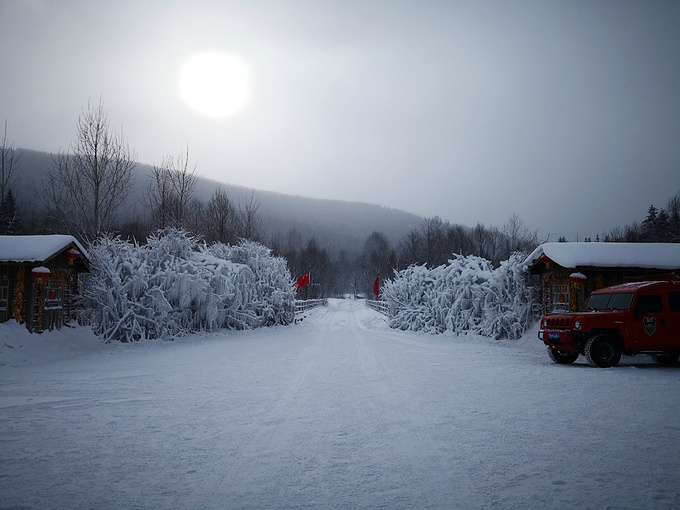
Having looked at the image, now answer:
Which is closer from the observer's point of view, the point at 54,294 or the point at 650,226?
the point at 54,294

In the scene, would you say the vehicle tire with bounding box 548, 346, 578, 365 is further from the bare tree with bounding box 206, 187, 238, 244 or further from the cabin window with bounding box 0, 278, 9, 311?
the bare tree with bounding box 206, 187, 238, 244

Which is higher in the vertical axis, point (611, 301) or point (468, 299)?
point (611, 301)

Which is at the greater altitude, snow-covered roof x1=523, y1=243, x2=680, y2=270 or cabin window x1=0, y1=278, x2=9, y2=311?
snow-covered roof x1=523, y1=243, x2=680, y2=270

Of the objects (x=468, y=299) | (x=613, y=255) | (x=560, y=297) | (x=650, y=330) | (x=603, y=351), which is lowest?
(x=603, y=351)

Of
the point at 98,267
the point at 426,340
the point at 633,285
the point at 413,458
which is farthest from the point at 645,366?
the point at 98,267

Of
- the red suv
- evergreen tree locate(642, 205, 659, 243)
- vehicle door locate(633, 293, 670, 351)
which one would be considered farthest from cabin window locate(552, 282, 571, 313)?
evergreen tree locate(642, 205, 659, 243)

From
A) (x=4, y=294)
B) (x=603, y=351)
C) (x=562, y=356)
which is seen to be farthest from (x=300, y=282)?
(x=603, y=351)

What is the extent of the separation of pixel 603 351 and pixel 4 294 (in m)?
17.6

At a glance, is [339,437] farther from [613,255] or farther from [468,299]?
[613,255]

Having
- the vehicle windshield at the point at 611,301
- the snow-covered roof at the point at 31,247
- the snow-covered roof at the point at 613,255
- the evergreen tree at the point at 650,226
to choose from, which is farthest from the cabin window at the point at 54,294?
the evergreen tree at the point at 650,226

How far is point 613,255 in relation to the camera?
15570mm

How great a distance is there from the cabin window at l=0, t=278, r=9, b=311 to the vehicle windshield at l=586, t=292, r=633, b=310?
1786 centimetres

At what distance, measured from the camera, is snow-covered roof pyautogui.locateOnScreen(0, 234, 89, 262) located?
40.6ft

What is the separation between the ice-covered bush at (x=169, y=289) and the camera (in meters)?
15.0
